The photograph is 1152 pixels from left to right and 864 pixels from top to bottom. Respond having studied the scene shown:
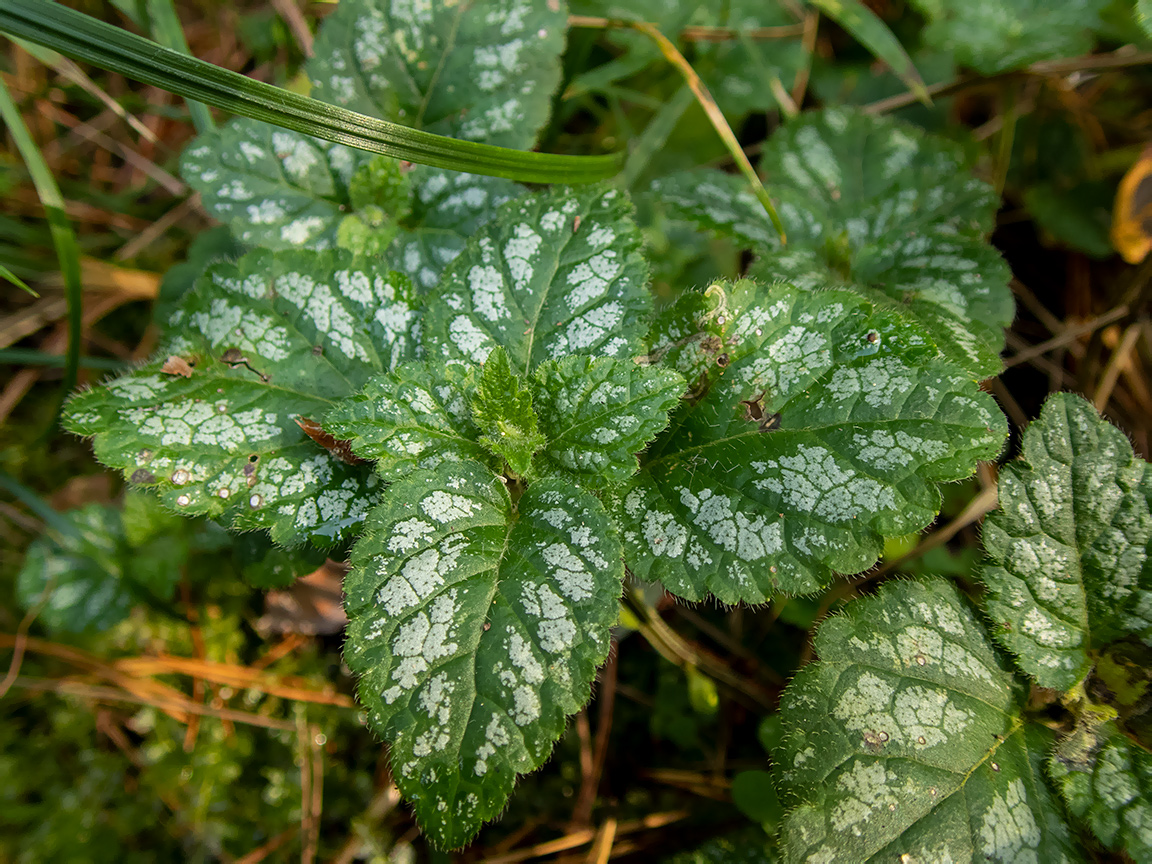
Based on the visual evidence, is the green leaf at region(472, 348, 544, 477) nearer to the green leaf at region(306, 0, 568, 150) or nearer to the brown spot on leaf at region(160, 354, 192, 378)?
the brown spot on leaf at region(160, 354, 192, 378)

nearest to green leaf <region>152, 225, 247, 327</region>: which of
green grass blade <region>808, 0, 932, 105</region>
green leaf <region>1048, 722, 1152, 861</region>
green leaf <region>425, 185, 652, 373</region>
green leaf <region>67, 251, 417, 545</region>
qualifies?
green leaf <region>67, 251, 417, 545</region>

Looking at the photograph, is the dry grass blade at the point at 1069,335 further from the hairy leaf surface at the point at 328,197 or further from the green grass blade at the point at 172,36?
the green grass blade at the point at 172,36

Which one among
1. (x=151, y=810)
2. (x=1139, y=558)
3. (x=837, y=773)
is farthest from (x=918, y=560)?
(x=151, y=810)

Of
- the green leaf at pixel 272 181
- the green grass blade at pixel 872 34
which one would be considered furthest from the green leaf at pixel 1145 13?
A: the green leaf at pixel 272 181

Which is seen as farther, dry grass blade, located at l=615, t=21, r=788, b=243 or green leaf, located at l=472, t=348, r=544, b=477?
dry grass blade, located at l=615, t=21, r=788, b=243

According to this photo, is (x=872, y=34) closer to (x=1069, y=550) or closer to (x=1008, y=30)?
(x=1008, y=30)

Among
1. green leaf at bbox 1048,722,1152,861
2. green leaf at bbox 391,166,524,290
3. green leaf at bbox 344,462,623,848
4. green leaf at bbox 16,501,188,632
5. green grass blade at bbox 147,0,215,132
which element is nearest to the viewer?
green leaf at bbox 344,462,623,848

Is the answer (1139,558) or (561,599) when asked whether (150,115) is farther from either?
(1139,558)

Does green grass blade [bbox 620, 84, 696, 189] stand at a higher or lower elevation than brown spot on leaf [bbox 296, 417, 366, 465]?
higher
